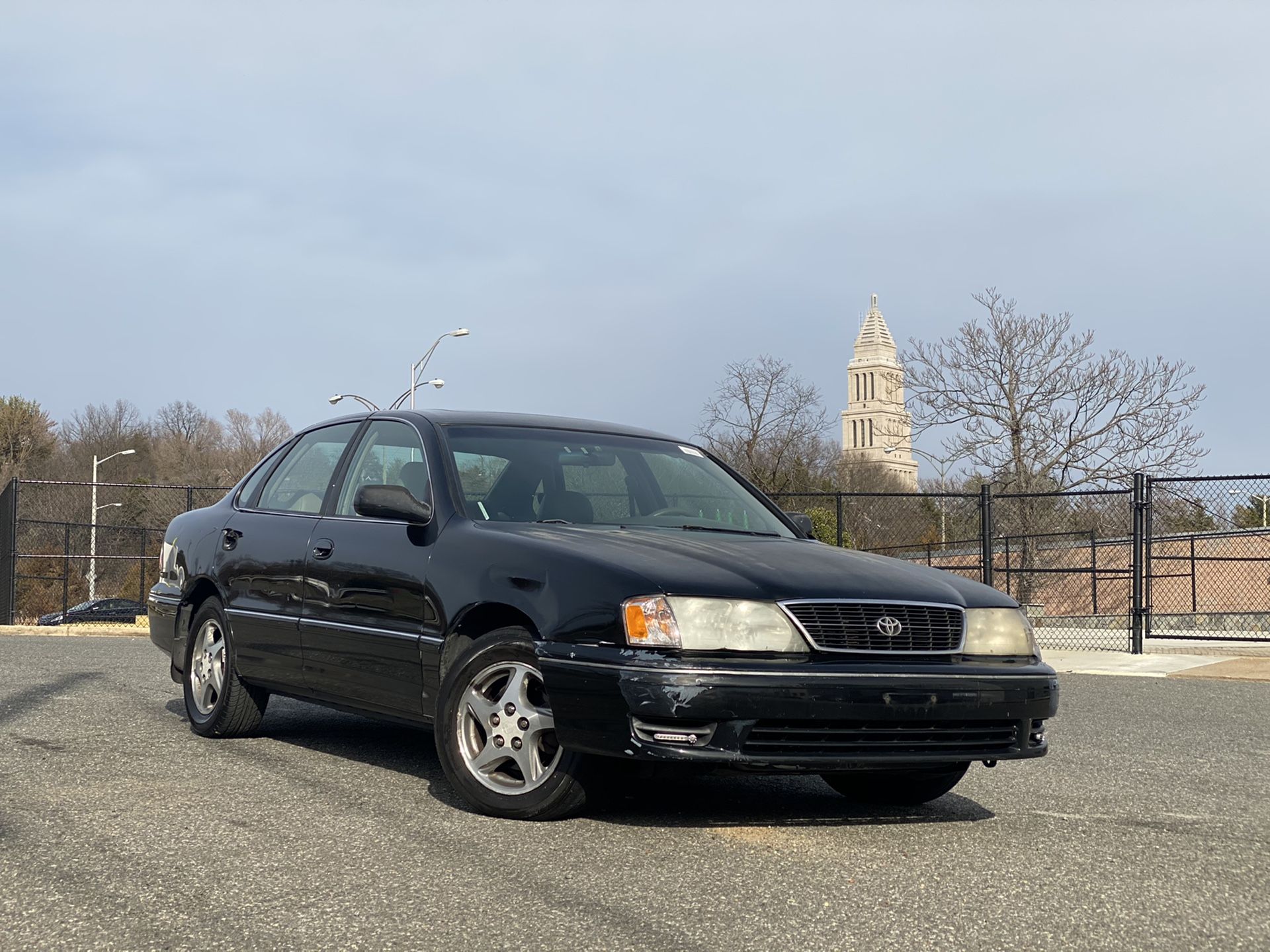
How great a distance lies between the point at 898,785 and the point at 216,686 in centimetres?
340

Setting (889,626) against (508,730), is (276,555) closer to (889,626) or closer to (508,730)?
(508,730)

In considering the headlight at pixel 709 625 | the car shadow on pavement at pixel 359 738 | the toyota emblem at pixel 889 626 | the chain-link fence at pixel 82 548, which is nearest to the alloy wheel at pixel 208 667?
the car shadow on pavement at pixel 359 738

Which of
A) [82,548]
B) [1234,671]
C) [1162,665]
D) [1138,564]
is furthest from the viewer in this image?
[82,548]

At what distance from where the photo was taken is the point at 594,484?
6102 mm

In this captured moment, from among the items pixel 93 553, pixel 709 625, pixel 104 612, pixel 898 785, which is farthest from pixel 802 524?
pixel 93 553

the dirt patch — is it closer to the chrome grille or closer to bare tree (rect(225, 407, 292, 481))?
the chrome grille

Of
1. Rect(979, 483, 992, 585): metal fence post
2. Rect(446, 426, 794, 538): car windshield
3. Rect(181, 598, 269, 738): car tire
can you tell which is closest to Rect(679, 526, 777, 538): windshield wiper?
Rect(446, 426, 794, 538): car windshield

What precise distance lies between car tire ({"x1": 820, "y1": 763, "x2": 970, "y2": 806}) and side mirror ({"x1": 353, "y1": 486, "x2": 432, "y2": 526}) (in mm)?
1893

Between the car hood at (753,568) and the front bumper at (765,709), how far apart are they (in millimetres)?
243

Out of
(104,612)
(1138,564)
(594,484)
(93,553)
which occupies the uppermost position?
(594,484)

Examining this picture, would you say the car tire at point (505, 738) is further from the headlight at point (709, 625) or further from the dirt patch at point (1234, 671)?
the dirt patch at point (1234, 671)

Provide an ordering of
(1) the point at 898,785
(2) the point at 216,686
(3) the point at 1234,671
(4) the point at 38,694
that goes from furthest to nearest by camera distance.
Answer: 1. (3) the point at 1234,671
2. (4) the point at 38,694
3. (2) the point at 216,686
4. (1) the point at 898,785

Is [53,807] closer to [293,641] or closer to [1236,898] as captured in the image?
[293,641]

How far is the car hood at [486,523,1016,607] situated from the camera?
4.69 meters
